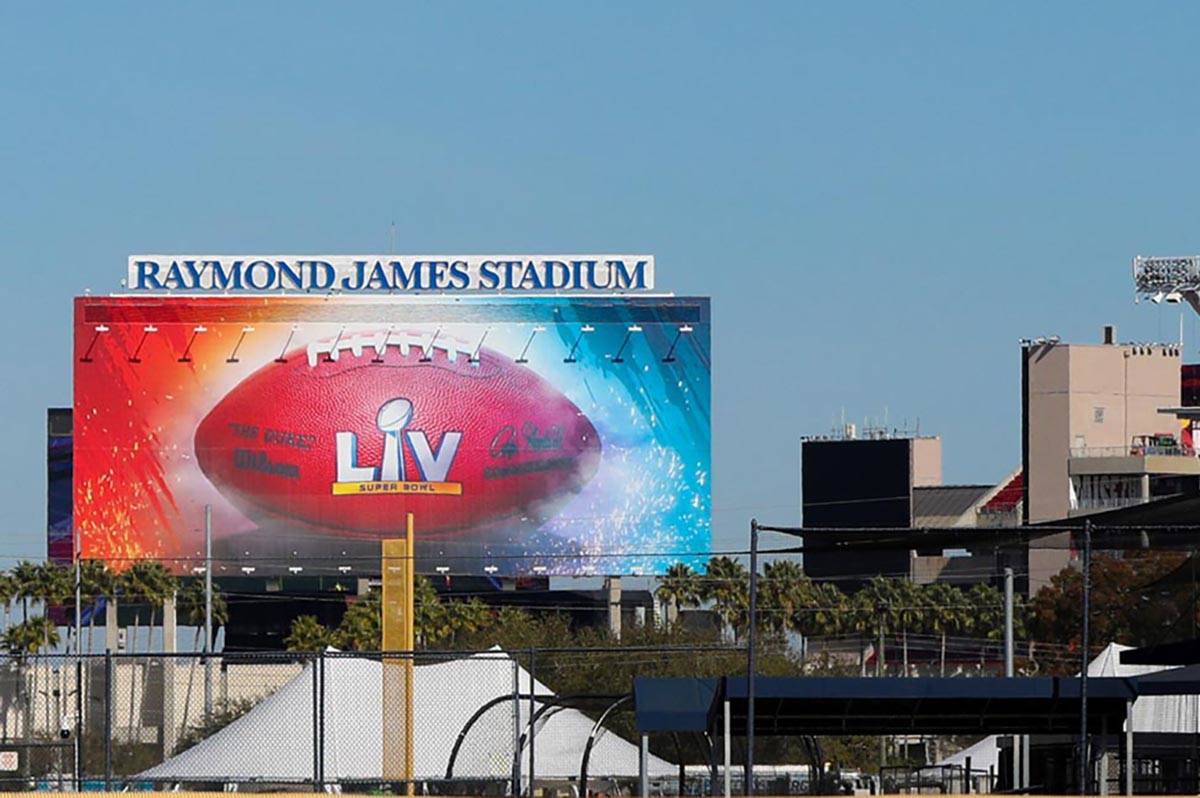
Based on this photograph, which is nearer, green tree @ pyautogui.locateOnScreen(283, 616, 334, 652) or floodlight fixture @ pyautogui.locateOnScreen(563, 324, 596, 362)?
green tree @ pyautogui.locateOnScreen(283, 616, 334, 652)

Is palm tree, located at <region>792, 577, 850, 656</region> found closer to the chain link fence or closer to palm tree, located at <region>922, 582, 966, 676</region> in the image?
palm tree, located at <region>922, 582, 966, 676</region>

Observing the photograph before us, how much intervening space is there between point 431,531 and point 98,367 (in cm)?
1813

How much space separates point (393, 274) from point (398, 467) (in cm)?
990

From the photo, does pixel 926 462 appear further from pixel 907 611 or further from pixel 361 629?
pixel 361 629

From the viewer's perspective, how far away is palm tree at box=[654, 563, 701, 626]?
390 feet

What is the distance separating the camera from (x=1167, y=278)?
14262 centimetres

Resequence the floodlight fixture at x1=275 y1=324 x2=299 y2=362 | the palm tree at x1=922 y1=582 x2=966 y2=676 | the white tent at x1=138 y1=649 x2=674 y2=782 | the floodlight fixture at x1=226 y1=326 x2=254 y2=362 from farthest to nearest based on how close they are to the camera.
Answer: the palm tree at x1=922 y1=582 x2=966 y2=676, the floodlight fixture at x1=275 y1=324 x2=299 y2=362, the floodlight fixture at x1=226 y1=326 x2=254 y2=362, the white tent at x1=138 y1=649 x2=674 y2=782

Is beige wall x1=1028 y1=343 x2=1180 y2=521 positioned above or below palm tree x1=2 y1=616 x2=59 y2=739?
above

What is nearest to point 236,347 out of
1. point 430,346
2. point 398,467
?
point 430,346

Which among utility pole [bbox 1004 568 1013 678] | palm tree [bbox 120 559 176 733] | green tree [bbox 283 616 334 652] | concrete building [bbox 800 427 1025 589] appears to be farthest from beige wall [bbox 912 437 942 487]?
utility pole [bbox 1004 568 1013 678]

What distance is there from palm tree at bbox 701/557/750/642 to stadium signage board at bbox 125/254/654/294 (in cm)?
1454

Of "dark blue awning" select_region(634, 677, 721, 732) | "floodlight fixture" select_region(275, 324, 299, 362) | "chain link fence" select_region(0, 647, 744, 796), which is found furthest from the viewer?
"floodlight fixture" select_region(275, 324, 299, 362)

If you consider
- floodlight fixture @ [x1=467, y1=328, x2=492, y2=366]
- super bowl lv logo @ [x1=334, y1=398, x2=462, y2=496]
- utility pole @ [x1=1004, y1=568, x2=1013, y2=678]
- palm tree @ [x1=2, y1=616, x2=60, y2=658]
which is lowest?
palm tree @ [x1=2, y1=616, x2=60, y2=658]

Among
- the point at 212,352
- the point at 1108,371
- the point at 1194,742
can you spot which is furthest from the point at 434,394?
the point at 1194,742
